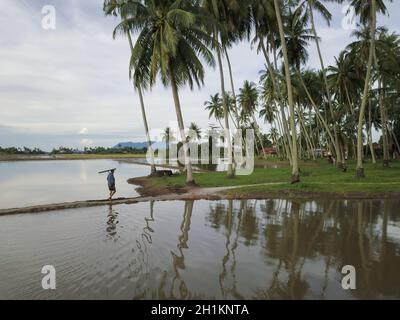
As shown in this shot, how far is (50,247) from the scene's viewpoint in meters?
8.08

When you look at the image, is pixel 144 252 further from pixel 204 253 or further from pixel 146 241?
pixel 204 253

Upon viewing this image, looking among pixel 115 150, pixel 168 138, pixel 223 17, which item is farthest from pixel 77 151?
pixel 223 17

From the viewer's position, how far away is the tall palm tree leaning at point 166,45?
18031 mm

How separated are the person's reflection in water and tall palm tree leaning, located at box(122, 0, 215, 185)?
799 centimetres

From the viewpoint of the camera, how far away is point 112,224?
10531mm

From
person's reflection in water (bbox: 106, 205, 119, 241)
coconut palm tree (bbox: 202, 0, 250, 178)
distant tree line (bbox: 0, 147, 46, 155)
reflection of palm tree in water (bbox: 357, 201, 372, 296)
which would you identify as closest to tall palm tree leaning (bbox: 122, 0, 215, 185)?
coconut palm tree (bbox: 202, 0, 250, 178)

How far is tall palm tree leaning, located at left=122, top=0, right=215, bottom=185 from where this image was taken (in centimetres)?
1803

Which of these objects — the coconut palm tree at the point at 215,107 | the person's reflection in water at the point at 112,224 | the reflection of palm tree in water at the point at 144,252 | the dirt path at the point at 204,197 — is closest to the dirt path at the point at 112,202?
the dirt path at the point at 204,197

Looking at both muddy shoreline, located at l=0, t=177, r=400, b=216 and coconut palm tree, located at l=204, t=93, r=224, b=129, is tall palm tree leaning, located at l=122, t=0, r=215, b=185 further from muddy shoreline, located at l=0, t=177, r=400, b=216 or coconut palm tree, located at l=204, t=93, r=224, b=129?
coconut palm tree, located at l=204, t=93, r=224, b=129

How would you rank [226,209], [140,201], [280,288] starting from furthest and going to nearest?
1. [140,201]
2. [226,209]
3. [280,288]

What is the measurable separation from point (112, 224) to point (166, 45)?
426 inches
